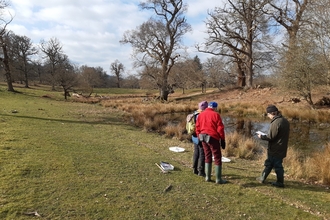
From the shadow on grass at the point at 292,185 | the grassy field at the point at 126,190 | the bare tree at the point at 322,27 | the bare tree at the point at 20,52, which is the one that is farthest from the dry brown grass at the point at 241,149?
the bare tree at the point at 20,52

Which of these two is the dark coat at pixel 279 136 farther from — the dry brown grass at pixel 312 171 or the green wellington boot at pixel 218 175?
the dry brown grass at pixel 312 171

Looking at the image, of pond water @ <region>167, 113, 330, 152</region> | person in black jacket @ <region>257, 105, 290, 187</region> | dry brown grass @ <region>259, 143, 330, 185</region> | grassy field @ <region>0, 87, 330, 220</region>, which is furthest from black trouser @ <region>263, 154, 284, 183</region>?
pond water @ <region>167, 113, 330, 152</region>

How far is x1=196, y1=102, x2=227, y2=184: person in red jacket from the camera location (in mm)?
5672

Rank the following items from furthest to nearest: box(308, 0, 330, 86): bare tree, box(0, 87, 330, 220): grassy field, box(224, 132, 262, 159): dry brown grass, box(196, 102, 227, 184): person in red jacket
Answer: box(308, 0, 330, 86): bare tree, box(224, 132, 262, 159): dry brown grass, box(196, 102, 227, 184): person in red jacket, box(0, 87, 330, 220): grassy field

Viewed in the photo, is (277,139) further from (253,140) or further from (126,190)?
(253,140)

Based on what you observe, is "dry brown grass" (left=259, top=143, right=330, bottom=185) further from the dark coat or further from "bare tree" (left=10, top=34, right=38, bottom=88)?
"bare tree" (left=10, top=34, right=38, bottom=88)

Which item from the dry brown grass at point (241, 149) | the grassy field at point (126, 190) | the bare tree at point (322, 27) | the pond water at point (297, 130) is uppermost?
the bare tree at point (322, 27)

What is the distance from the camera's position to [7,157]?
6324 millimetres

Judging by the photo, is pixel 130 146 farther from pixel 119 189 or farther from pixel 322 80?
pixel 322 80

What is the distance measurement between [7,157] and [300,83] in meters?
19.6

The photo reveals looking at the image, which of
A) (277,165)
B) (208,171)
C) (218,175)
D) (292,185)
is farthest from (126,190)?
(292,185)

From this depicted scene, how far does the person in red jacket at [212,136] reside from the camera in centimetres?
567

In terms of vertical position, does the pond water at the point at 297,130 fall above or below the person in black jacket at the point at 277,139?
below

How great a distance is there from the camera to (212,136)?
18.6 feet
